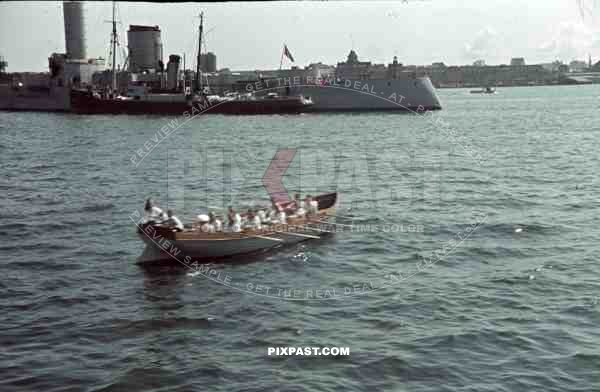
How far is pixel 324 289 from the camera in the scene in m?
19.6

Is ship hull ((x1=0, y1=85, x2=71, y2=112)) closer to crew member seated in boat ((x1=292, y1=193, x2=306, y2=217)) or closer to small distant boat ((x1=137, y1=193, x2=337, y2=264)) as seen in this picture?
crew member seated in boat ((x1=292, y1=193, x2=306, y2=217))

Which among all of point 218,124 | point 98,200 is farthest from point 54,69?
point 98,200

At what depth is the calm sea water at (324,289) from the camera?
13977mm

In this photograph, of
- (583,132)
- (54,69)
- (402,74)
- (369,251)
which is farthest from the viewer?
(54,69)

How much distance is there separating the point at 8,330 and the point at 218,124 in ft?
218

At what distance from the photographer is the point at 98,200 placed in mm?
33125

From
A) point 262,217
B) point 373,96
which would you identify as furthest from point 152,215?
point 373,96

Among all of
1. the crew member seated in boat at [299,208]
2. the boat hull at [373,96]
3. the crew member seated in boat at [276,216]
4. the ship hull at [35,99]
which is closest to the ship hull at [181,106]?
the boat hull at [373,96]

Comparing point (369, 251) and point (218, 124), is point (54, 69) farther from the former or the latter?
point (369, 251)

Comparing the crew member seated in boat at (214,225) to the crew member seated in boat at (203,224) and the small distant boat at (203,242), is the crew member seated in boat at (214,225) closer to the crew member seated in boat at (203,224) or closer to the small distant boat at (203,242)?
the crew member seated in boat at (203,224)

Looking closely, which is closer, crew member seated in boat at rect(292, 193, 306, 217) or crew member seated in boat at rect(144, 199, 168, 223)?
crew member seated in boat at rect(144, 199, 168, 223)

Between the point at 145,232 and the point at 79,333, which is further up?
the point at 145,232

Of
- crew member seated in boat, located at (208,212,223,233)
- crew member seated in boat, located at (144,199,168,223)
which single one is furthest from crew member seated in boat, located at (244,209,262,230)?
crew member seated in boat, located at (144,199,168,223)

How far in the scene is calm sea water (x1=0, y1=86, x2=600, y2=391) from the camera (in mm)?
13977
